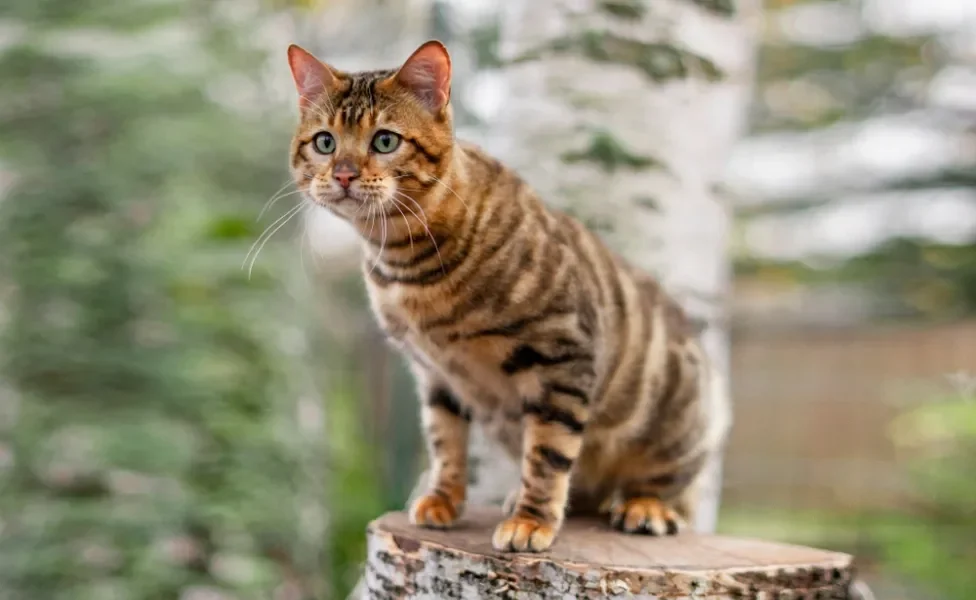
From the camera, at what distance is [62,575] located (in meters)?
3.32

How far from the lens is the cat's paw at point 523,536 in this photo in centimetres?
154

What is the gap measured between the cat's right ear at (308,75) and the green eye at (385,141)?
0.57 feet

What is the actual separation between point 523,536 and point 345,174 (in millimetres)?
713

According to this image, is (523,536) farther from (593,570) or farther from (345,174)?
(345,174)

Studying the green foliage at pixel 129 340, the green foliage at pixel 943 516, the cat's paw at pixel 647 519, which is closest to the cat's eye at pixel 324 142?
the cat's paw at pixel 647 519

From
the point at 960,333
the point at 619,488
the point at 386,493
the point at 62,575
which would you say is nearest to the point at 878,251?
the point at 960,333

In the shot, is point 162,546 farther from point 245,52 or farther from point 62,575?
point 245,52

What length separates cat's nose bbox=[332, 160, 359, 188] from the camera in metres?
1.67

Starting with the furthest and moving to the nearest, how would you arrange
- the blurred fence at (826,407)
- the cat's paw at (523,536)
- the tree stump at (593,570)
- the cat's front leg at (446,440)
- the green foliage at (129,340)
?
the blurred fence at (826,407) → the green foliage at (129,340) → the cat's front leg at (446,440) → the cat's paw at (523,536) → the tree stump at (593,570)

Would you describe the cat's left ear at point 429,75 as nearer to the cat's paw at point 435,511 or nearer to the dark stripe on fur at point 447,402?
the dark stripe on fur at point 447,402

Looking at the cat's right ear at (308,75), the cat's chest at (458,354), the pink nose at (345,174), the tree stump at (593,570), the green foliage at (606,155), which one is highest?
the green foliage at (606,155)

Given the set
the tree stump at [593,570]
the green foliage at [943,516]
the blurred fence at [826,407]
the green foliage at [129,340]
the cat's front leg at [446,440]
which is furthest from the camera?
the blurred fence at [826,407]

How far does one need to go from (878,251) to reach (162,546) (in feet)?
12.0

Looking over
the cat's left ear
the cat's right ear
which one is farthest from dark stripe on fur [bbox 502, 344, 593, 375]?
the cat's right ear
